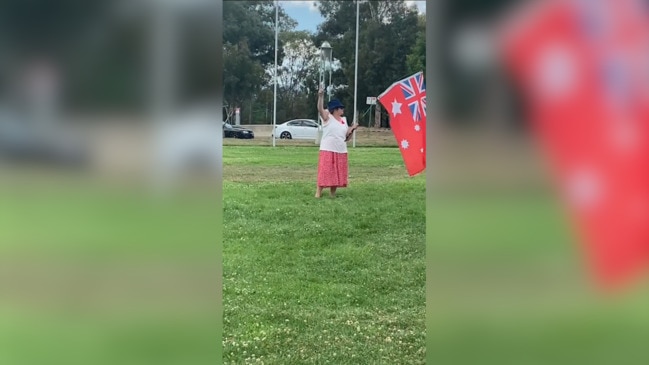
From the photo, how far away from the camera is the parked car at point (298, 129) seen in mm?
19094

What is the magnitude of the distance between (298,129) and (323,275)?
15219mm

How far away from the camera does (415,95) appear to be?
439 cm

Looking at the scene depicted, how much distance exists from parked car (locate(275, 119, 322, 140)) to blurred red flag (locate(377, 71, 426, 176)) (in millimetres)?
14166

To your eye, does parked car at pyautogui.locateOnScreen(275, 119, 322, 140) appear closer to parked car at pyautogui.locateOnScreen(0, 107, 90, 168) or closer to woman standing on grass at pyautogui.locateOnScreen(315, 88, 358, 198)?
woman standing on grass at pyautogui.locateOnScreen(315, 88, 358, 198)

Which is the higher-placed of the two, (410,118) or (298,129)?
(298,129)

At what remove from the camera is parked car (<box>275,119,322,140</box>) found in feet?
62.6

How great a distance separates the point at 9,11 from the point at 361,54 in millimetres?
17130

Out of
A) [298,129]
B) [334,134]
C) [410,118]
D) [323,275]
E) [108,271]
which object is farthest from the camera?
[298,129]

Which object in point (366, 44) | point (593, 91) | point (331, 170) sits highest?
point (366, 44)

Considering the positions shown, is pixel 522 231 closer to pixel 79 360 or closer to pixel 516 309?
pixel 516 309

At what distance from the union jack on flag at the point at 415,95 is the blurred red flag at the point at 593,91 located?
2510 mm

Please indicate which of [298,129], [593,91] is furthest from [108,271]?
[298,129]

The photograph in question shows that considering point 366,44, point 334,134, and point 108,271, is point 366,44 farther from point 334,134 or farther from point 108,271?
point 108,271

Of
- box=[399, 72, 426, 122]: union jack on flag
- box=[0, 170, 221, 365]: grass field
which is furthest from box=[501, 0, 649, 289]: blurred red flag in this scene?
box=[399, 72, 426, 122]: union jack on flag
